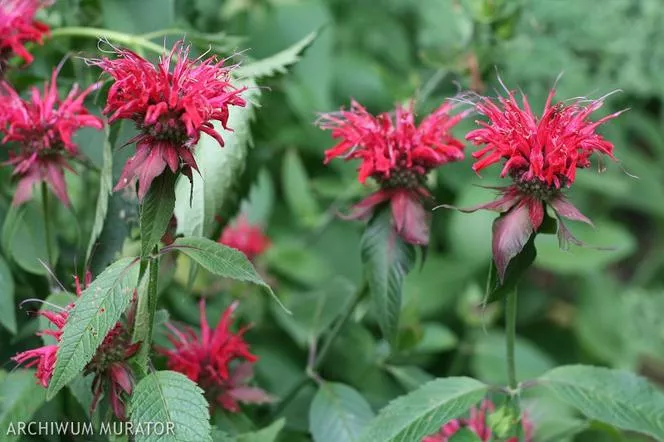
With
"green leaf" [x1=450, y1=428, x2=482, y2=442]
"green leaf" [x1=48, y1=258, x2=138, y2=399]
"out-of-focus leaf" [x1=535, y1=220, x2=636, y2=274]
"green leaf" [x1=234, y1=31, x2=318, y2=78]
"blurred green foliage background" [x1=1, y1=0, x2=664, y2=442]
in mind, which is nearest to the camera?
"green leaf" [x1=48, y1=258, x2=138, y2=399]

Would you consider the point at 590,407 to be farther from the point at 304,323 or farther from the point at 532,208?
the point at 304,323

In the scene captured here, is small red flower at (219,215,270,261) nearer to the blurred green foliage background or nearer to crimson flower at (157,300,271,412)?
the blurred green foliage background

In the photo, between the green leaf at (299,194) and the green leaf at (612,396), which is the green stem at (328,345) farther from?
the green leaf at (299,194)

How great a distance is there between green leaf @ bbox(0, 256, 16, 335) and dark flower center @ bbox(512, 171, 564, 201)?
1.77ft

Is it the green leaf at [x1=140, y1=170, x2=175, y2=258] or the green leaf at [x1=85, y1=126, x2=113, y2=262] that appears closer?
the green leaf at [x1=140, y1=170, x2=175, y2=258]

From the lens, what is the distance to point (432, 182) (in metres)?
1.27

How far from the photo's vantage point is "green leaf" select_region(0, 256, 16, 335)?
90cm

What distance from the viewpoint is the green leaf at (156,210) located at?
73 centimetres

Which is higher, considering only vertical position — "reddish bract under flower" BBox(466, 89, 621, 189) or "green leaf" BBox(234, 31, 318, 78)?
"green leaf" BBox(234, 31, 318, 78)

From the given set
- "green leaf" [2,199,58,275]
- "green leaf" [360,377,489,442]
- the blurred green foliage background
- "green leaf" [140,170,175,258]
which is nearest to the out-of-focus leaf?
the blurred green foliage background

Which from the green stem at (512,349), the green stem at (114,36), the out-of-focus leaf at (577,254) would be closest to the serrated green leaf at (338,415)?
the green stem at (512,349)

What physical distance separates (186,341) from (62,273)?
0.19 meters

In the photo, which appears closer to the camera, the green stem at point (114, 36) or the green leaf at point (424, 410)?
the green leaf at point (424, 410)

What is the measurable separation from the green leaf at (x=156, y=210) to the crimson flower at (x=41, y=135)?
20 centimetres
